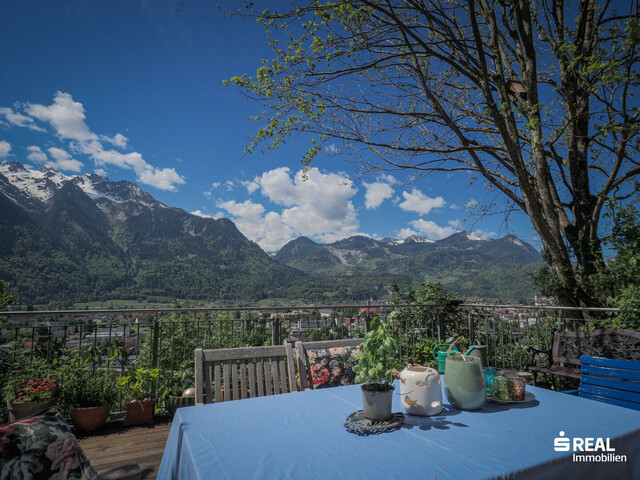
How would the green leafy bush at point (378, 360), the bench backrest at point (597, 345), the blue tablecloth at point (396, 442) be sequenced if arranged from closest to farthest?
the blue tablecloth at point (396, 442)
the green leafy bush at point (378, 360)
the bench backrest at point (597, 345)

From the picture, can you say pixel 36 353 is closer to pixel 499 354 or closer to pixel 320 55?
pixel 320 55

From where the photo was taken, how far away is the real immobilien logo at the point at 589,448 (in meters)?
0.99

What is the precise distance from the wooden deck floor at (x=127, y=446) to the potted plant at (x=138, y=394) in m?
0.09

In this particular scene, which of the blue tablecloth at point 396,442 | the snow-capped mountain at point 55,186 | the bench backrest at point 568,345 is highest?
the snow-capped mountain at point 55,186

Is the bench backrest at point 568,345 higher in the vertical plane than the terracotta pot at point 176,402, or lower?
higher

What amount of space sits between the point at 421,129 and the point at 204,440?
7.23 metres

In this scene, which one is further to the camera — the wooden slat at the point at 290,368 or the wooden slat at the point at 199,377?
the wooden slat at the point at 290,368

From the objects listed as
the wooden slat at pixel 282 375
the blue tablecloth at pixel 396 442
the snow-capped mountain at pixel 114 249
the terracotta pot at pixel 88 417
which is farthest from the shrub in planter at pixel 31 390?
the snow-capped mountain at pixel 114 249

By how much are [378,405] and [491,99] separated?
517cm

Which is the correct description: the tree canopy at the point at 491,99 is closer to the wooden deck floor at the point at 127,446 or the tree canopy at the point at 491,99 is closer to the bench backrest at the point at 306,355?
the bench backrest at the point at 306,355

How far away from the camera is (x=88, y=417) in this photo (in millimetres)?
3180

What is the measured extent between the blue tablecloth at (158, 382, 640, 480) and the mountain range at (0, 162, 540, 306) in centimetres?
682

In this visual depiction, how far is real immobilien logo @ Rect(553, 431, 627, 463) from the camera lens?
0.99 m

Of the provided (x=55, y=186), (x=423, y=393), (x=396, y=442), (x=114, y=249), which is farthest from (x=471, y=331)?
(x=55, y=186)
